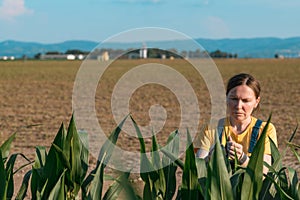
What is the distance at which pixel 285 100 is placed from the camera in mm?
18078

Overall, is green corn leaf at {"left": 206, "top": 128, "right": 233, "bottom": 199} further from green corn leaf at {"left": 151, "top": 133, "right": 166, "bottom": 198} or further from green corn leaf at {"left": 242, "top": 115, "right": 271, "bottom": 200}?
green corn leaf at {"left": 151, "top": 133, "right": 166, "bottom": 198}

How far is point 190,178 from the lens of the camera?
7.45 ft

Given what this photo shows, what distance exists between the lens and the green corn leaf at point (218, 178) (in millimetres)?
2061

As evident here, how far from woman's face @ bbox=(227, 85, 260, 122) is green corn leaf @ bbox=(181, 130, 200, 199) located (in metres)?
0.99

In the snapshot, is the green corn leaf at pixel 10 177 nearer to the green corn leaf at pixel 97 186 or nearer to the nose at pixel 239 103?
the green corn leaf at pixel 97 186

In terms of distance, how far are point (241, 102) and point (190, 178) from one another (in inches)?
40.7

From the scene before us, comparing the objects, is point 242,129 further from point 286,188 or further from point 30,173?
point 30,173

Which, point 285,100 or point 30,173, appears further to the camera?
point 285,100

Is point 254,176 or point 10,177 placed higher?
point 254,176

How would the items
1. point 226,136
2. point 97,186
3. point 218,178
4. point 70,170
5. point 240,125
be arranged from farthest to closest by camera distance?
point 240,125, point 226,136, point 70,170, point 97,186, point 218,178

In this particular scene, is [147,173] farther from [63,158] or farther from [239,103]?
[239,103]

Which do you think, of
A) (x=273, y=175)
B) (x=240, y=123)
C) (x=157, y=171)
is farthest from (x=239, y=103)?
(x=157, y=171)

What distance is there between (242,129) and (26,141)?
6.76 m

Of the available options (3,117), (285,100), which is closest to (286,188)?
(3,117)
